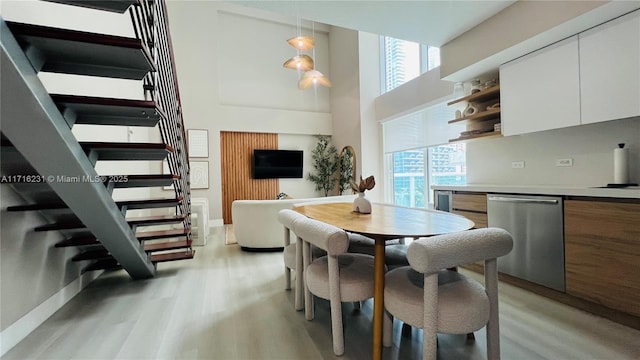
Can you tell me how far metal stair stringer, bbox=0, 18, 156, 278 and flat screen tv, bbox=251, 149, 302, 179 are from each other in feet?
16.2

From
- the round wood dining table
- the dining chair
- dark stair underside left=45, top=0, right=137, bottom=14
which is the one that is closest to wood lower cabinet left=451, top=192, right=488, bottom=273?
the dining chair

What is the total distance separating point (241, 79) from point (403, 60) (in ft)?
12.9

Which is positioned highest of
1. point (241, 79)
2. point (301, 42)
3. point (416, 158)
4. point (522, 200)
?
point (241, 79)

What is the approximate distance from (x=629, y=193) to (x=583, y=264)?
593mm

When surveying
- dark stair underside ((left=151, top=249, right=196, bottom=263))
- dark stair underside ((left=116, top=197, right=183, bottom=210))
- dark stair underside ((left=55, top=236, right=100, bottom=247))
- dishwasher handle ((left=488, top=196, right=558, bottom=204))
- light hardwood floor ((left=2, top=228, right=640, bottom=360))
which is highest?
dark stair underside ((left=116, top=197, right=183, bottom=210))

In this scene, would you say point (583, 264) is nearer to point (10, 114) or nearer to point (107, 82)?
point (10, 114)

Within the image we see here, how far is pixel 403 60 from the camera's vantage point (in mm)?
5629

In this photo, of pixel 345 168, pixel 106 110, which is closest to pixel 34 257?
pixel 106 110

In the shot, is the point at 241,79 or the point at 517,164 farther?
the point at 241,79

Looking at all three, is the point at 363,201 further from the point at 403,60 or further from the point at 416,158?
the point at 403,60

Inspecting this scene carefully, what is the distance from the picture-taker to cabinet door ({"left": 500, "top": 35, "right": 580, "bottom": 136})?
7.52ft

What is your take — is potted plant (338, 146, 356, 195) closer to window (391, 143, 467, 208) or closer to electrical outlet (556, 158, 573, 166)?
window (391, 143, 467, 208)

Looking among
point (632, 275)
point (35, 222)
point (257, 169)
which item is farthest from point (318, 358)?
point (257, 169)

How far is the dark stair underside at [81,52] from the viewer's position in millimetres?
1196
